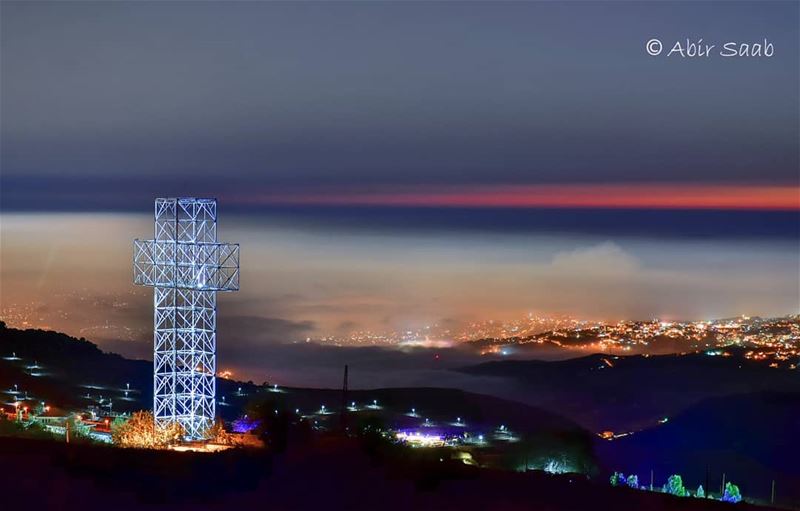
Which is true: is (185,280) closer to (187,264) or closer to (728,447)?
(187,264)

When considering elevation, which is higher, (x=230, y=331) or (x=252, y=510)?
(x=230, y=331)

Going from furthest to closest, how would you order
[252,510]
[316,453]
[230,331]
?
[230,331]
[316,453]
[252,510]

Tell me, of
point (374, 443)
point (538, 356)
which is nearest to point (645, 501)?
point (374, 443)

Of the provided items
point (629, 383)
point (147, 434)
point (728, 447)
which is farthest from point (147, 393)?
point (629, 383)

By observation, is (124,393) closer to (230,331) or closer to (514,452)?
(230,331)

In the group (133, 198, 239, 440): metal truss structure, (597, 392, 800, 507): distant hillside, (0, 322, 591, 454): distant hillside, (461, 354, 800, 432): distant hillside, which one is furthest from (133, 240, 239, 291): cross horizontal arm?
(461, 354, 800, 432): distant hillside

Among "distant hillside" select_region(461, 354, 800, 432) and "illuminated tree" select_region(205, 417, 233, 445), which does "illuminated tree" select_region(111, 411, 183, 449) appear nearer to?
"illuminated tree" select_region(205, 417, 233, 445)
